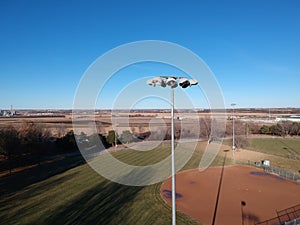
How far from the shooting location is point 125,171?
2547 cm

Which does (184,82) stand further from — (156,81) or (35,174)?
(35,174)

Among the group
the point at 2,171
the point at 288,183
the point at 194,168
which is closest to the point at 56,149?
the point at 2,171

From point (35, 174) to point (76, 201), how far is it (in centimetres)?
1144

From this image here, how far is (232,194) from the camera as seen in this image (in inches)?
736

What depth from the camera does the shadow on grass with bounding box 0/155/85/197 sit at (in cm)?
2067

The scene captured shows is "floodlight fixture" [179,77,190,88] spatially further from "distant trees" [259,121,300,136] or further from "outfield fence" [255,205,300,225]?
"distant trees" [259,121,300,136]

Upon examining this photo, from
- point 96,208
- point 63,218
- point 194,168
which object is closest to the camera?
point 63,218

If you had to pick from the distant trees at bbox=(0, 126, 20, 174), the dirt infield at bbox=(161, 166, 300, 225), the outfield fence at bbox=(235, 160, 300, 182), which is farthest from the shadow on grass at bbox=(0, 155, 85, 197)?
the outfield fence at bbox=(235, 160, 300, 182)

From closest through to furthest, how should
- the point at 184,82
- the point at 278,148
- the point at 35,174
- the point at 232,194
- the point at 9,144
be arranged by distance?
the point at 184,82
the point at 232,194
the point at 35,174
the point at 9,144
the point at 278,148

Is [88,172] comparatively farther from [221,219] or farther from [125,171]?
[221,219]

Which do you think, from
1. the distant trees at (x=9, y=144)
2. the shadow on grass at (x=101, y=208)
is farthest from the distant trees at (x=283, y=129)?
the distant trees at (x=9, y=144)

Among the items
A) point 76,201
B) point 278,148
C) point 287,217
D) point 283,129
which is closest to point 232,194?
point 287,217

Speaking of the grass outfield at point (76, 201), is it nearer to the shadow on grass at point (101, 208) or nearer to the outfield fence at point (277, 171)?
the shadow on grass at point (101, 208)

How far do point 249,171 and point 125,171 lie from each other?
15036 millimetres
